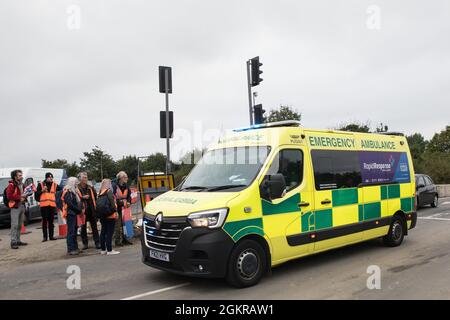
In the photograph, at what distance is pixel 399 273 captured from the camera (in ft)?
21.4

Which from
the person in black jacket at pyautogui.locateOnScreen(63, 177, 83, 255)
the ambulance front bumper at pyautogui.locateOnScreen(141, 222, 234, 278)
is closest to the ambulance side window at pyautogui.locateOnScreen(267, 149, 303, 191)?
the ambulance front bumper at pyautogui.locateOnScreen(141, 222, 234, 278)

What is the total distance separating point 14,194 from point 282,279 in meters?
7.41

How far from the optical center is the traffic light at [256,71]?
13.8 metres

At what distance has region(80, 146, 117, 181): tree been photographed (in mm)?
82062

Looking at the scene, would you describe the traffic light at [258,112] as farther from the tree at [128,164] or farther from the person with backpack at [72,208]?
the tree at [128,164]

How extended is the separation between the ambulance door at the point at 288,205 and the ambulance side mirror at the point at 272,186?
0.02m

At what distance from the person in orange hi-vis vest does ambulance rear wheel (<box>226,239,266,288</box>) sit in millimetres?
4866

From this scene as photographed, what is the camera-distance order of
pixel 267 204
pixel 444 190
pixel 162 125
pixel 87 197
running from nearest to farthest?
pixel 267 204, pixel 87 197, pixel 162 125, pixel 444 190

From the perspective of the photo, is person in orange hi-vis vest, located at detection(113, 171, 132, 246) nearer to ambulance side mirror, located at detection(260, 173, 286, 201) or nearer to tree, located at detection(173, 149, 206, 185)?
tree, located at detection(173, 149, 206, 185)

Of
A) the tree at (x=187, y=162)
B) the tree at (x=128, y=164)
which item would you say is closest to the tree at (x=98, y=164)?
the tree at (x=128, y=164)

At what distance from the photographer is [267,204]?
6.10 metres

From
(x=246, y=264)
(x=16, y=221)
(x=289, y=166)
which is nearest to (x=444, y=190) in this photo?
(x=289, y=166)

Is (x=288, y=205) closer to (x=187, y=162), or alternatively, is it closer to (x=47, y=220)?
(x=187, y=162)
